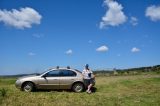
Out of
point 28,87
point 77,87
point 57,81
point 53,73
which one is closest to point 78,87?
point 77,87

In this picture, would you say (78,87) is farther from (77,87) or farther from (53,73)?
(53,73)

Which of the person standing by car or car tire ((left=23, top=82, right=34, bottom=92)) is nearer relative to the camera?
the person standing by car

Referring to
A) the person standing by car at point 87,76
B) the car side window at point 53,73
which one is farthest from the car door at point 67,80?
the person standing by car at point 87,76

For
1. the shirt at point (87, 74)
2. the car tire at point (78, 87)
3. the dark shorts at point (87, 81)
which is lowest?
the car tire at point (78, 87)

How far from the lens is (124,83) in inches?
971

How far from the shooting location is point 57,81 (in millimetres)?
21125

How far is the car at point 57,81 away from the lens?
21.1 meters

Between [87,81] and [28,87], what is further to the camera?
[28,87]

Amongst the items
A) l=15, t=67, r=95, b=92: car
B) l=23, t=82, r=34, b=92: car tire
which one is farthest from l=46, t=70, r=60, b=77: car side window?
l=23, t=82, r=34, b=92: car tire

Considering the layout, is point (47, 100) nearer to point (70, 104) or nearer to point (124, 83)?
point (70, 104)

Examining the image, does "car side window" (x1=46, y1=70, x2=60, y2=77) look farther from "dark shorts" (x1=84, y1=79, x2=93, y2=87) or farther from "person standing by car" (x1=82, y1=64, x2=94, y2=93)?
"dark shorts" (x1=84, y1=79, x2=93, y2=87)

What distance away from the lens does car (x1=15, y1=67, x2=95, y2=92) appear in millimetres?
21141

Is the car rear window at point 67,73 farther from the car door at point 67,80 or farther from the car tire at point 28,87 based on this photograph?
the car tire at point 28,87

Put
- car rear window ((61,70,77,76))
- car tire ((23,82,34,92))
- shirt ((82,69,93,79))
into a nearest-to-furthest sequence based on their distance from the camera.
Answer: shirt ((82,69,93,79)) → car tire ((23,82,34,92)) → car rear window ((61,70,77,76))
